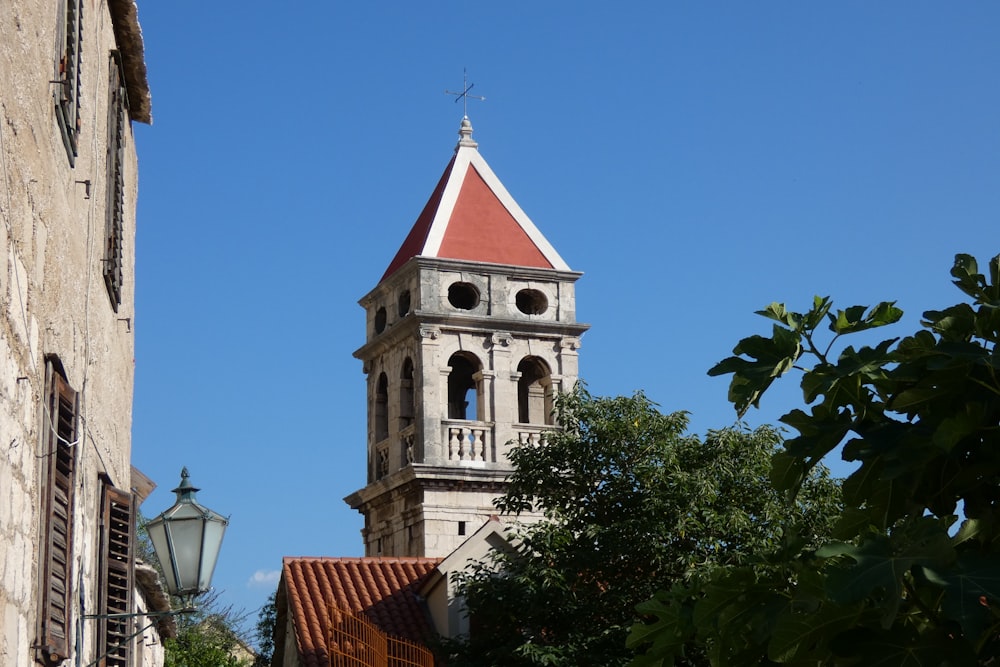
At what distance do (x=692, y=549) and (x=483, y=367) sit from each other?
13.0 m

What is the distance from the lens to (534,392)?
1372 inches

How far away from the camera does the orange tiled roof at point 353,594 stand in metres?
23.8

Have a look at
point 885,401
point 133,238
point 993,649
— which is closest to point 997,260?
point 885,401

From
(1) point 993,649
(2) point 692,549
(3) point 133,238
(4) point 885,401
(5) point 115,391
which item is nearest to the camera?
(1) point 993,649

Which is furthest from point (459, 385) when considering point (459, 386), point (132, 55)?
point (132, 55)

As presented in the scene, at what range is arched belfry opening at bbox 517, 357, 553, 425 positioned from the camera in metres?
34.4

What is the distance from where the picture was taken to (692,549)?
21.3 m

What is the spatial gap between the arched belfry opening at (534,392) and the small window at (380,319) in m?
3.52

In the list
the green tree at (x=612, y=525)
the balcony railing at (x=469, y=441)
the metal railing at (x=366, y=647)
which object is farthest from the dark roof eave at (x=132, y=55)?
the balcony railing at (x=469, y=441)

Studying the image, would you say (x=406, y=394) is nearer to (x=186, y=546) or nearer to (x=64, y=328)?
(x=186, y=546)

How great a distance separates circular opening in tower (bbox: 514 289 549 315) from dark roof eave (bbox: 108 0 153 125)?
23.6m

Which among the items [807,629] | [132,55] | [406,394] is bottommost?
[807,629]

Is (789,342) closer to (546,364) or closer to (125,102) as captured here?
(125,102)

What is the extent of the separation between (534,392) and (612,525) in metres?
13.4
